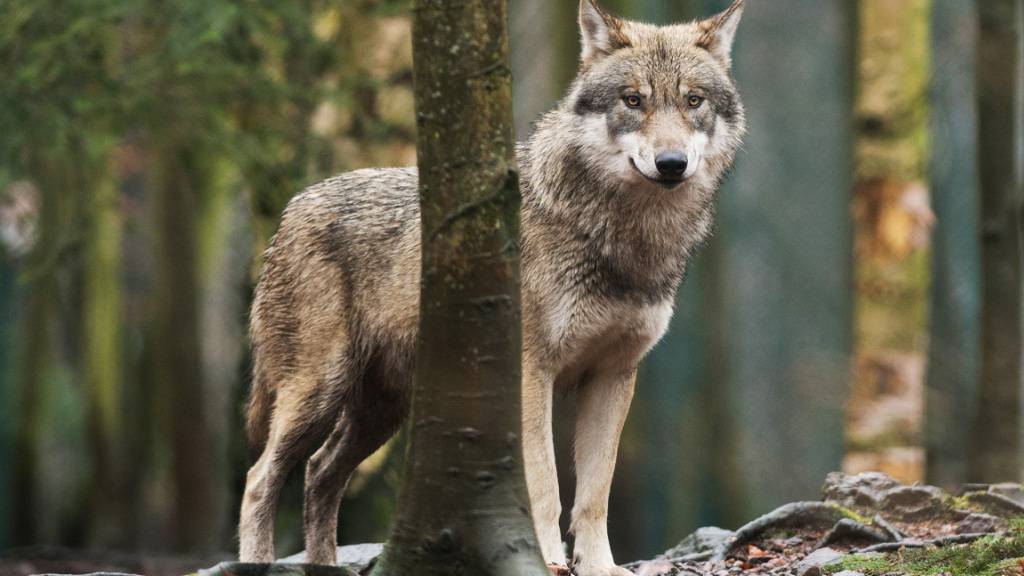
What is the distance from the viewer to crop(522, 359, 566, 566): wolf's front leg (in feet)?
19.2

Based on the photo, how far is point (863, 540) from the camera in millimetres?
6410

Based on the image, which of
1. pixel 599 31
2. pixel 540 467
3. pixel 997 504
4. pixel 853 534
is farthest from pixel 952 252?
pixel 540 467

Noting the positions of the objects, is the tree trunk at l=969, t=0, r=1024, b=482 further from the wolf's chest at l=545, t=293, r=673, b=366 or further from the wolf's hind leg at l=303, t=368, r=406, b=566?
the wolf's hind leg at l=303, t=368, r=406, b=566

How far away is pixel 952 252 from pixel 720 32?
21.2ft

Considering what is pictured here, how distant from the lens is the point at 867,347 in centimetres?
2056

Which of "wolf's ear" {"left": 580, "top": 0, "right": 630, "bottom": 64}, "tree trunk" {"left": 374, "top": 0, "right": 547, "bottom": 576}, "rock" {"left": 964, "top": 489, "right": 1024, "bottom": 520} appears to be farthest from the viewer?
"rock" {"left": 964, "top": 489, "right": 1024, "bottom": 520}

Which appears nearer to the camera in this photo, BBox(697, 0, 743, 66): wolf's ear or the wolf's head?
the wolf's head

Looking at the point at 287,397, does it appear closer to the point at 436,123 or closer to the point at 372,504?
the point at 436,123

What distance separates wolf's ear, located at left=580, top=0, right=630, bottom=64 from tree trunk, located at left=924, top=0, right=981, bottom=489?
19.4ft

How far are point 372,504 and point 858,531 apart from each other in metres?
6.20

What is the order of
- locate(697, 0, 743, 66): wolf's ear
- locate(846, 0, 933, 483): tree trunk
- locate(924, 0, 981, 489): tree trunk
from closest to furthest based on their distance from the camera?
locate(697, 0, 743, 66): wolf's ear
locate(924, 0, 981, 489): tree trunk
locate(846, 0, 933, 483): tree trunk

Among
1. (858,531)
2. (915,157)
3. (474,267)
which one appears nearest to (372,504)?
(858,531)

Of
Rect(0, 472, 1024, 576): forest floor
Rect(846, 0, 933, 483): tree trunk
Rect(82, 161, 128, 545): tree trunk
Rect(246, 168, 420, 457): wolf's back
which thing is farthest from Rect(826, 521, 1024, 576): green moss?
Rect(82, 161, 128, 545): tree trunk

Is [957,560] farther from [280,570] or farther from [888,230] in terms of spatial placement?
[888,230]
